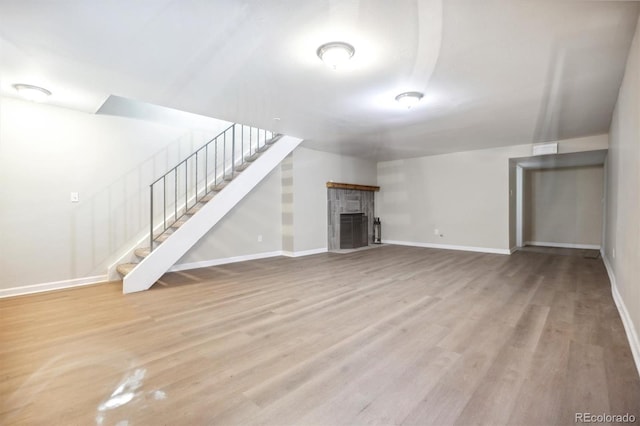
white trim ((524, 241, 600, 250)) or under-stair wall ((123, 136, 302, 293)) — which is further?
white trim ((524, 241, 600, 250))

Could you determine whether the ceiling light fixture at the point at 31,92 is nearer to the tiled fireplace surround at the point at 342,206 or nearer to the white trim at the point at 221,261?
the white trim at the point at 221,261

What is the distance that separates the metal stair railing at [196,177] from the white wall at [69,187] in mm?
189

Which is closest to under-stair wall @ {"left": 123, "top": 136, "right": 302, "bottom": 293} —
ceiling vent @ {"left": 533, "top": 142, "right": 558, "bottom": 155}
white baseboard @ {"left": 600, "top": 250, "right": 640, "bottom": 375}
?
white baseboard @ {"left": 600, "top": 250, "right": 640, "bottom": 375}

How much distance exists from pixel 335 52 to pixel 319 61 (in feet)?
0.91

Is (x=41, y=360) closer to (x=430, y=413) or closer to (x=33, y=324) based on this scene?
(x=33, y=324)

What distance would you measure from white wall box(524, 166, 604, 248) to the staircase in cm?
657

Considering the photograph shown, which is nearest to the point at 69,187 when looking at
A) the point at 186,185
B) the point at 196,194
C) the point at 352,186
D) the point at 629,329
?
the point at 186,185

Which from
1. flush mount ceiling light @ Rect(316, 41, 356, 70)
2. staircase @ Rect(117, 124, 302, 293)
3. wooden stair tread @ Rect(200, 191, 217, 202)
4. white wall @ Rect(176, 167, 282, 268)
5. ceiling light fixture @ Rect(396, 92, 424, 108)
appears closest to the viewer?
flush mount ceiling light @ Rect(316, 41, 356, 70)

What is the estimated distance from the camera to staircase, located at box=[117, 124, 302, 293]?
378 centimetres

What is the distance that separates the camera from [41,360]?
1.97 m

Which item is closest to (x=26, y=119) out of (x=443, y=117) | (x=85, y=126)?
(x=85, y=126)

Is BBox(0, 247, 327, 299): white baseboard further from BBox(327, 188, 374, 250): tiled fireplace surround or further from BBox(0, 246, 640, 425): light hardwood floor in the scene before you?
BBox(327, 188, 374, 250): tiled fireplace surround

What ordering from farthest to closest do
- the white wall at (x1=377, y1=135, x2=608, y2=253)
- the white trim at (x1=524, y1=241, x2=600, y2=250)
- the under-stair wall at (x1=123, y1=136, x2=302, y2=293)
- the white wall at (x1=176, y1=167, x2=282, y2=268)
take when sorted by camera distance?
the white trim at (x1=524, y1=241, x2=600, y2=250) < the white wall at (x1=377, y1=135, x2=608, y2=253) < the white wall at (x1=176, y1=167, x2=282, y2=268) < the under-stair wall at (x1=123, y1=136, x2=302, y2=293)

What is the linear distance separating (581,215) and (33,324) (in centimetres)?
998
